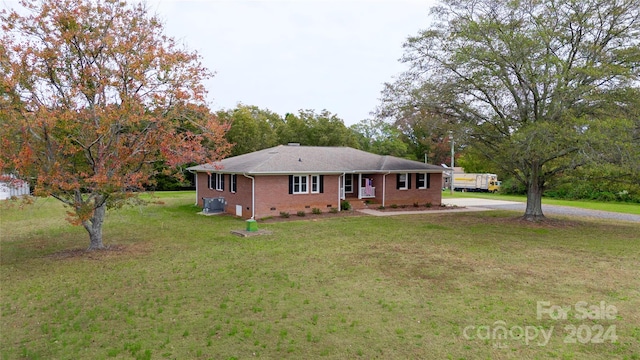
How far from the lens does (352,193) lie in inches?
1014

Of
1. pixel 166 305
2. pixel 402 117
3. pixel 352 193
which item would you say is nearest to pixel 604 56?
pixel 402 117

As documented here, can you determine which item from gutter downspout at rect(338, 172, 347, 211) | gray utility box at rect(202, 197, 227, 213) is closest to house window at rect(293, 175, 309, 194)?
gutter downspout at rect(338, 172, 347, 211)

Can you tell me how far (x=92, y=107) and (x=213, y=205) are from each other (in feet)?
37.4

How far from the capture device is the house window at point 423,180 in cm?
2618

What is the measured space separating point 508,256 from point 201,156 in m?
10.00

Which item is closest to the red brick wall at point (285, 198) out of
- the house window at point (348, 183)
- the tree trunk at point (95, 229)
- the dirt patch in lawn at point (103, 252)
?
the house window at point (348, 183)

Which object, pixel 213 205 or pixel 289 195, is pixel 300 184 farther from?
pixel 213 205

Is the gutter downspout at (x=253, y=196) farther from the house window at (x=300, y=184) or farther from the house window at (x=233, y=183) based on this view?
the house window at (x=300, y=184)

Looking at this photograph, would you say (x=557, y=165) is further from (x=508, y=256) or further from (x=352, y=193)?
(x=352, y=193)

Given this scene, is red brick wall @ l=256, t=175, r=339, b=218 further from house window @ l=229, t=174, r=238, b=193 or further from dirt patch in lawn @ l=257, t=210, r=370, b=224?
house window @ l=229, t=174, r=238, b=193

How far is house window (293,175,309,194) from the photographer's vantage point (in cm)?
2121

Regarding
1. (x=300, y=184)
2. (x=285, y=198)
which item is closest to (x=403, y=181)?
(x=300, y=184)

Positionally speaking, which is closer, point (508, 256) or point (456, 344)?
point (456, 344)

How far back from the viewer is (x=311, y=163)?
73.2 ft
